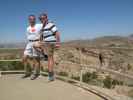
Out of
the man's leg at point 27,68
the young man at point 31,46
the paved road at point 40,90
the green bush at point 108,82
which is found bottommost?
the green bush at point 108,82

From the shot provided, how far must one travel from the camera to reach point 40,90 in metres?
6.30

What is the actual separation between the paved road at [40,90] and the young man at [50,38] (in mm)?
438

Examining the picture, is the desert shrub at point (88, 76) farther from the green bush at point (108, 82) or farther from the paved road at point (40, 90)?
the paved road at point (40, 90)

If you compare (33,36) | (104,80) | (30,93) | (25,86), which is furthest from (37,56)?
(104,80)

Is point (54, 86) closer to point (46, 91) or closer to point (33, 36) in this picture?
point (46, 91)

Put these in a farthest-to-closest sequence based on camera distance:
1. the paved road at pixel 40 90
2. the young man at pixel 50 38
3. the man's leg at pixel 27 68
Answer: the man's leg at pixel 27 68 < the young man at pixel 50 38 < the paved road at pixel 40 90

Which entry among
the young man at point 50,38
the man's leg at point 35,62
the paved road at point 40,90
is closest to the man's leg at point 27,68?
the man's leg at point 35,62

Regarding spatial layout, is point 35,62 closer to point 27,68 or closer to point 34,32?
point 27,68

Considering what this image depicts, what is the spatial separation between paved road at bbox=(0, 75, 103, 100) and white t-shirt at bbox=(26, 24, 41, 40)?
1.03 m

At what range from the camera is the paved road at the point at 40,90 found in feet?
19.0

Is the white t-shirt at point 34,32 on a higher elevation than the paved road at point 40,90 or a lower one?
higher

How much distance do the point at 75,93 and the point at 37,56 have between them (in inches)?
72.2

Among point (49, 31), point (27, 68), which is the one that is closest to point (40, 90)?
point (49, 31)

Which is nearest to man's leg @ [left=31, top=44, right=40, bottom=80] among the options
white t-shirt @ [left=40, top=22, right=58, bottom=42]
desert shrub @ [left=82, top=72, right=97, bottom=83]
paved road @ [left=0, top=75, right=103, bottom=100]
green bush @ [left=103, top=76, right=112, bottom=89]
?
paved road @ [left=0, top=75, right=103, bottom=100]
